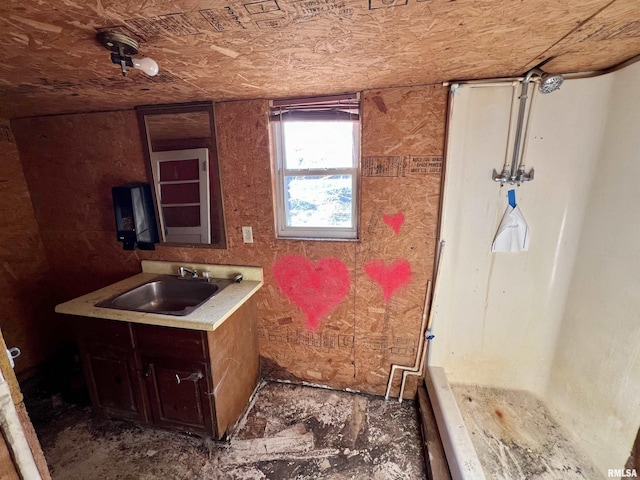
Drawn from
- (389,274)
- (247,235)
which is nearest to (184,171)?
(247,235)

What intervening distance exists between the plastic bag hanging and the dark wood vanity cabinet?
1743 millimetres

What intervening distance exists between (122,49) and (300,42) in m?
0.65

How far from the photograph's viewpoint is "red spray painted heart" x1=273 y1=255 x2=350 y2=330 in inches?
74.9

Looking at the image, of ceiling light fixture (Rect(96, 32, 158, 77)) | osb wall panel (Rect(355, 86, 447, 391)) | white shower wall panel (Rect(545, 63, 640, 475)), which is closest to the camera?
ceiling light fixture (Rect(96, 32, 158, 77))

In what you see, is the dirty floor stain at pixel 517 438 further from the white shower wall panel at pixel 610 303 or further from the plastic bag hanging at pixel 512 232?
the plastic bag hanging at pixel 512 232

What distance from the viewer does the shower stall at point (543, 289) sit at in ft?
4.36

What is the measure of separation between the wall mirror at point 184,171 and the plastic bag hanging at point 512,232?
1.87 m

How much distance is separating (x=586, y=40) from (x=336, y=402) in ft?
7.86

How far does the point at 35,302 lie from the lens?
2318mm

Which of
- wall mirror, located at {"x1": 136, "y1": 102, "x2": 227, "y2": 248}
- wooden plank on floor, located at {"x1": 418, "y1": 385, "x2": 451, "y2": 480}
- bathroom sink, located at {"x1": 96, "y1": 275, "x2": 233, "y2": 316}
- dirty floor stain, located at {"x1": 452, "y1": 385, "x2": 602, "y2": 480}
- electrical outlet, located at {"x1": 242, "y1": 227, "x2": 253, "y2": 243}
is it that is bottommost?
wooden plank on floor, located at {"x1": 418, "y1": 385, "x2": 451, "y2": 480}

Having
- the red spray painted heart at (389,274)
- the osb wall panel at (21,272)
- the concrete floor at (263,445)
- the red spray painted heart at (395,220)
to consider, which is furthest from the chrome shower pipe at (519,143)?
the osb wall panel at (21,272)

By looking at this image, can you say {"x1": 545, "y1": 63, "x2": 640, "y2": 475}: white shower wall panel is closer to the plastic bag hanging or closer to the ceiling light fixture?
the plastic bag hanging

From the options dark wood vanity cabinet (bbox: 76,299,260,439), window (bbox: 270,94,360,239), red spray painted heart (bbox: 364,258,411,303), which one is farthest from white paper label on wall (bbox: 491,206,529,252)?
dark wood vanity cabinet (bbox: 76,299,260,439)

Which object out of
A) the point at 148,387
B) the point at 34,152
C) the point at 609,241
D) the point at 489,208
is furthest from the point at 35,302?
the point at 609,241
